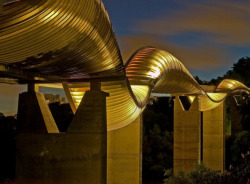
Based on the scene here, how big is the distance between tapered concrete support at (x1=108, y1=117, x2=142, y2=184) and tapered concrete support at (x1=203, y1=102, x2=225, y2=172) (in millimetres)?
11131

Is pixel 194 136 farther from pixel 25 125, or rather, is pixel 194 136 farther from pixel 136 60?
pixel 25 125

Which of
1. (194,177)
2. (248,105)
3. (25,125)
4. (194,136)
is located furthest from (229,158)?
(25,125)

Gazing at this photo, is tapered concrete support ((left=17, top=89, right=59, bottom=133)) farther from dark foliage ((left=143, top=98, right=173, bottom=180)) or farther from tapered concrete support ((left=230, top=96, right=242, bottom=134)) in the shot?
tapered concrete support ((left=230, top=96, right=242, bottom=134))

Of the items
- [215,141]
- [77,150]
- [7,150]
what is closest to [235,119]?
[215,141]

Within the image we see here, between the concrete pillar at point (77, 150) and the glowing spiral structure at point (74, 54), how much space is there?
0.84 m

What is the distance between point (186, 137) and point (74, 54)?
15320 millimetres

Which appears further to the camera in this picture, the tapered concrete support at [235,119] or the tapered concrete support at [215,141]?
the tapered concrete support at [235,119]

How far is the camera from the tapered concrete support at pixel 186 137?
24078 mm

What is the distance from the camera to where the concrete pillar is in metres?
11.4

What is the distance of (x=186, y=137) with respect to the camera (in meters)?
24.4

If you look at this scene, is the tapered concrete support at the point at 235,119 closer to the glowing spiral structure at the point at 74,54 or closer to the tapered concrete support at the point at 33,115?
the glowing spiral structure at the point at 74,54

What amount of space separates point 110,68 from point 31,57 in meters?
2.41

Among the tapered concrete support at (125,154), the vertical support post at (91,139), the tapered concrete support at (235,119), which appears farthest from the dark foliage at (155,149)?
the vertical support post at (91,139)

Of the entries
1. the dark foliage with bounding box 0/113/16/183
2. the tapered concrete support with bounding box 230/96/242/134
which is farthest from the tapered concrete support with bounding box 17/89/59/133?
the tapered concrete support with bounding box 230/96/242/134
